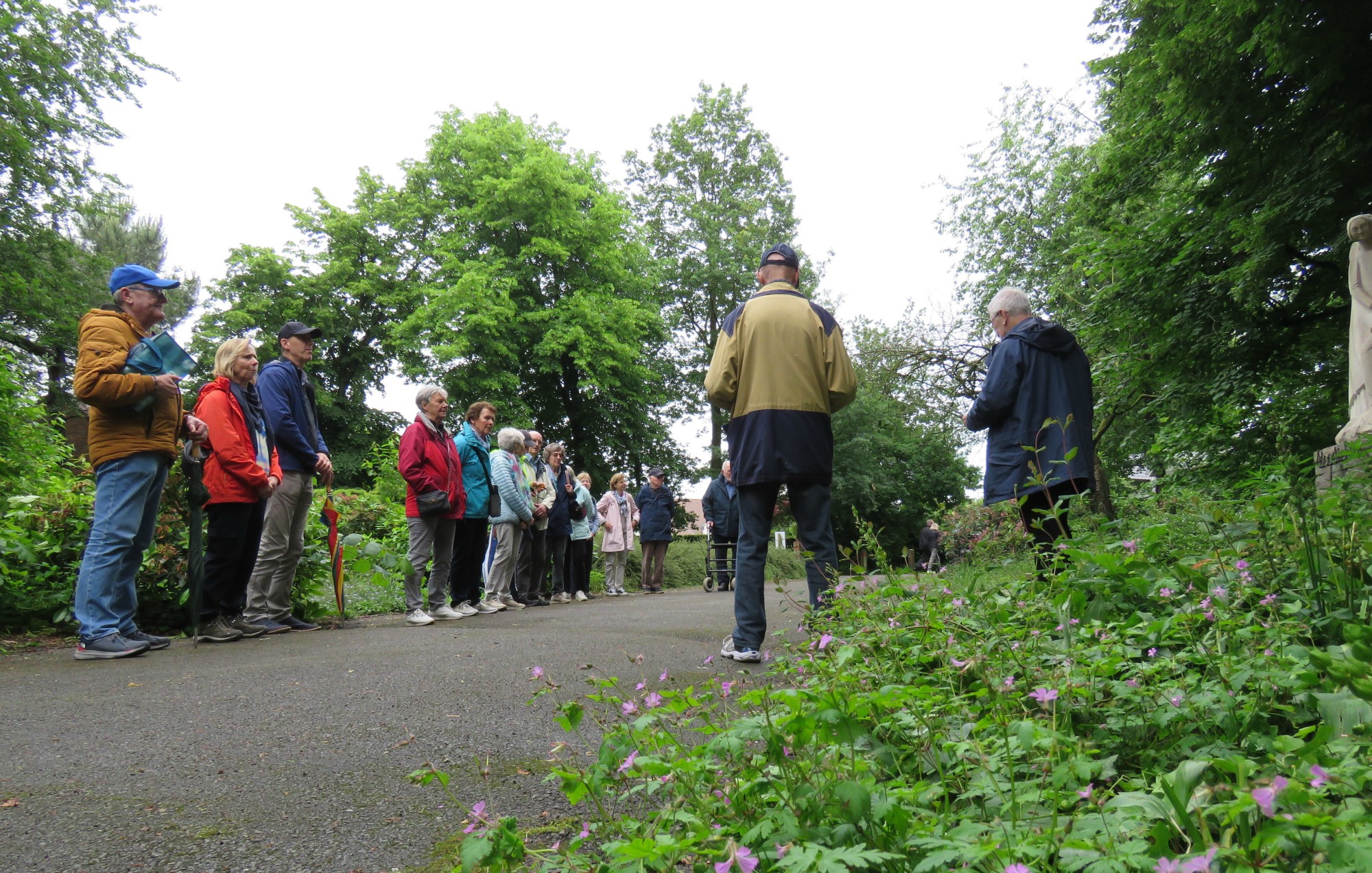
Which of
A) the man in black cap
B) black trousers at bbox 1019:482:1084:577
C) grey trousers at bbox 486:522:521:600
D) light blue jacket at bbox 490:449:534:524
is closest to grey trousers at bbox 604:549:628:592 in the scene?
grey trousers at bbox 486:522:521:600

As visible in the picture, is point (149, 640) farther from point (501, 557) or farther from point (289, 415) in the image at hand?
point (501, 557)

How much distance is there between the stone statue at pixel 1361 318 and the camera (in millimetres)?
6500

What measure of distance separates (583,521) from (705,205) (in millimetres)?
27536

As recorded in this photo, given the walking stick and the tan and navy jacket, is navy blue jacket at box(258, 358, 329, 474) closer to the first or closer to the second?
the walking stick

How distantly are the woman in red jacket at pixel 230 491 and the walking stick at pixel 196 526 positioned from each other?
0.10 metres

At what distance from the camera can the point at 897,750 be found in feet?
7.45

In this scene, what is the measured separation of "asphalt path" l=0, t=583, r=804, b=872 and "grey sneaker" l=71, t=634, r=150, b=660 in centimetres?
16

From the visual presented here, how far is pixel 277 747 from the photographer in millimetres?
3264

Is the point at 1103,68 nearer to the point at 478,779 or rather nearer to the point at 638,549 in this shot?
the point at 478,779

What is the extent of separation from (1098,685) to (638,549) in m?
16.5

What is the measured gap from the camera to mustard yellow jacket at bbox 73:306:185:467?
17.1 ft

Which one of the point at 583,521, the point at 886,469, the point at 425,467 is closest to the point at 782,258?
the point at 425,467

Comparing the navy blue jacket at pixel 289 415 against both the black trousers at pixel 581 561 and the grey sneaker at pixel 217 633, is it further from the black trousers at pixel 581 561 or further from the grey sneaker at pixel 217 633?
the black trousers at pixel 581 561

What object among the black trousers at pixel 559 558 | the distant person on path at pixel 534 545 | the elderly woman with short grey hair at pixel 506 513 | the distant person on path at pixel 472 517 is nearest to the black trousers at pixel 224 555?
the distant person on path at pixel 472 517
